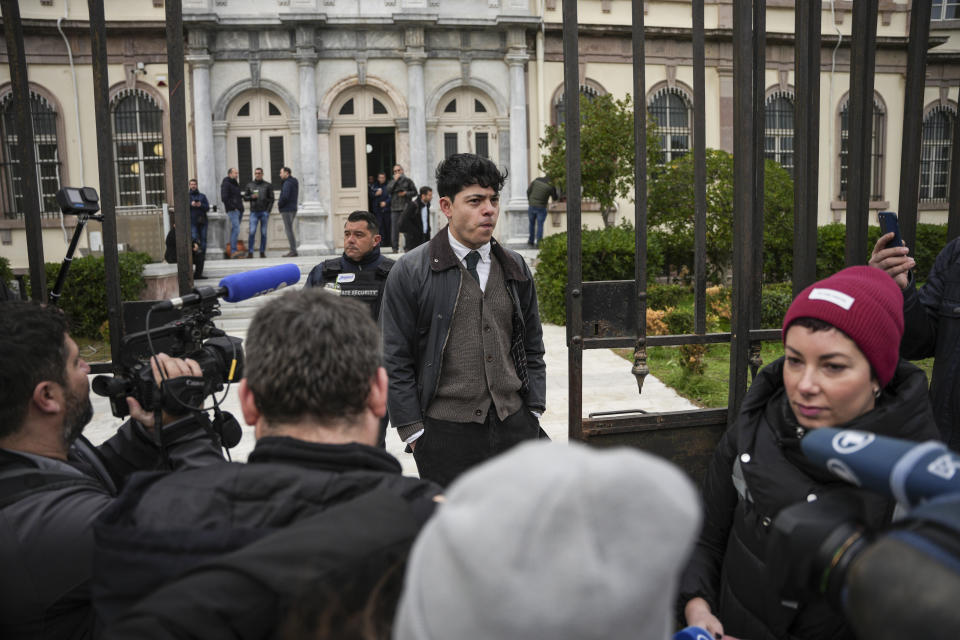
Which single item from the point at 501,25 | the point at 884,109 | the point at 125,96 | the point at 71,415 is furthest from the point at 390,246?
the point at 71,415

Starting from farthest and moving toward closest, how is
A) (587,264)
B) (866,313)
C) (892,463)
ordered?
(587,264) → (866,313) → (892,463)

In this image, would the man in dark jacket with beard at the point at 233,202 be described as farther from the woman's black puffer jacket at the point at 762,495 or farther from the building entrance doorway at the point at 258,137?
the woman's black puffer jacket at the point at 762,495

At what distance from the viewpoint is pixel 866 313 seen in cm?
185

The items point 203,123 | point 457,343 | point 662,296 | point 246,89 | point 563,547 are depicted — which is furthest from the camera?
point 246,89

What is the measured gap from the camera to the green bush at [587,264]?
11.9 m

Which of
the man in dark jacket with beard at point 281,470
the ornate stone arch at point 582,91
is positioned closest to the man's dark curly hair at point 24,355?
the man in dark jacket with beard at point 281,470

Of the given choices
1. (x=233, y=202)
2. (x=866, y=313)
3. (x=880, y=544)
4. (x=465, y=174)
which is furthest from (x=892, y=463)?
(x=233, y=202)

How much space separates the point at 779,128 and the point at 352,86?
11.2m

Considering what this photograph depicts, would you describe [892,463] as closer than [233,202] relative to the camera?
Yes

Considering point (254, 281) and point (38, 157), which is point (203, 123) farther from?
point (254, 281)

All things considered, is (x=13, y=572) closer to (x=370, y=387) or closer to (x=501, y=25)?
(x=370, y=387)

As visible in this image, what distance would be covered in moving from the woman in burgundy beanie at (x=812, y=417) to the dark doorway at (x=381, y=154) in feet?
56.8

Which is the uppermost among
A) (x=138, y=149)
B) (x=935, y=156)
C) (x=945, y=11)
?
(x=945, y=11)

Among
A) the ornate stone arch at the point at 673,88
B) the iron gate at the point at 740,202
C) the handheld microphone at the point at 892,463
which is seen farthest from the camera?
the ornate stone arch at the point at 673,88
